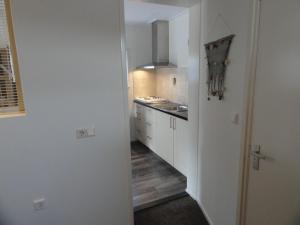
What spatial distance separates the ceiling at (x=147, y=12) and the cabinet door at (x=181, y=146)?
1.77 m

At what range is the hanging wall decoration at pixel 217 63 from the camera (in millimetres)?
1625

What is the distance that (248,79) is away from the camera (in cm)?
136

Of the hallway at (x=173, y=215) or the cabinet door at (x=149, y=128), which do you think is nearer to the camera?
the hallway at (x=173, y=215)

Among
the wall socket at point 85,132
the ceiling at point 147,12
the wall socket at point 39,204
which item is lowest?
the wall socket at point 39,204

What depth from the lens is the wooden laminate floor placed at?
2.46 m

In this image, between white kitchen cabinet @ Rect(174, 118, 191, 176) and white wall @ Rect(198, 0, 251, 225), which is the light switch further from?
white kitchen cabinet @ Rect(174, 118, 191, 176)

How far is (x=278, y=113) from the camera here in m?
1.15

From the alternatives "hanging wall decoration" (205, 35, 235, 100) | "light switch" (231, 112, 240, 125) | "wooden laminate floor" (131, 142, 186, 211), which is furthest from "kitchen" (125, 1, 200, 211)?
"light switch" (231, 112, 240, 125)

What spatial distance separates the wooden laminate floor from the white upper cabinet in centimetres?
179

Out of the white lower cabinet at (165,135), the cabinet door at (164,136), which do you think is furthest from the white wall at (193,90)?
the cabinet door at (164,136)

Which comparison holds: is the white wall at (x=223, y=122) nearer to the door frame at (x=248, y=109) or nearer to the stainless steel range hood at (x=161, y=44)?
the door frame at (x=248, y=109)

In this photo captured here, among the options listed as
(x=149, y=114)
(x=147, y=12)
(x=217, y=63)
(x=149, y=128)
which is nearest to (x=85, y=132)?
(x=217, y=63)

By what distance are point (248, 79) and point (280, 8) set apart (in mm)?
447

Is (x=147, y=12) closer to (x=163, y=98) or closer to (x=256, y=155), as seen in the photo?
(x=163, y=98)
